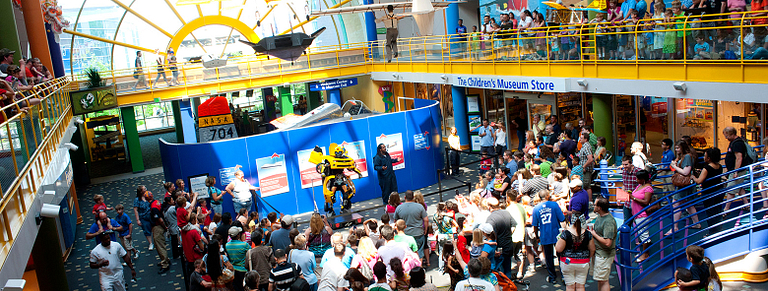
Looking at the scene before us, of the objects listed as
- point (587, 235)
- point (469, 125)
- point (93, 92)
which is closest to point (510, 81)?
point (469, 125)

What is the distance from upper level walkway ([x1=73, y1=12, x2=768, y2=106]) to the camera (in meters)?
9.58

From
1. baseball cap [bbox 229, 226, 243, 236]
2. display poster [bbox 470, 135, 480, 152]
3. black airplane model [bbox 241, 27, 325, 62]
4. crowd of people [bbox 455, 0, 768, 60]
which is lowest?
display poster [bbox 470, 135, 480, 152]

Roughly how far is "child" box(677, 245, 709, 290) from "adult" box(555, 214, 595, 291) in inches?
53.8

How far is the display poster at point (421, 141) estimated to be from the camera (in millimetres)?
14828

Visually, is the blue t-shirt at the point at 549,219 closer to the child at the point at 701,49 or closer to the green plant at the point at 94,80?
the child at the point at 701,49

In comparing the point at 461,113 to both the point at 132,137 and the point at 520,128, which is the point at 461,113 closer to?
the point at 520,128

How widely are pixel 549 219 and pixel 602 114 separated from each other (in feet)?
21.1

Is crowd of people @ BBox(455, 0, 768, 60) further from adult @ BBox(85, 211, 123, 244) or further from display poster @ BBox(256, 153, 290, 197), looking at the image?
adult @ BBox(85, 211, 123, 244)

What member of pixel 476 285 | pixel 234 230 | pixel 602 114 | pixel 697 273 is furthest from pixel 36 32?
pixel 697 273

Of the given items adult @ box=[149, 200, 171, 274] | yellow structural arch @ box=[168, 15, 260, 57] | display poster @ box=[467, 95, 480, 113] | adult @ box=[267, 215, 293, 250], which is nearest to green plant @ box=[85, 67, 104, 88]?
yellow structural arch @ box=[168, 15, 260, 57]

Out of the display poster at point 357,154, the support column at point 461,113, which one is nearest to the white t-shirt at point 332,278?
the display poster at point 357,154

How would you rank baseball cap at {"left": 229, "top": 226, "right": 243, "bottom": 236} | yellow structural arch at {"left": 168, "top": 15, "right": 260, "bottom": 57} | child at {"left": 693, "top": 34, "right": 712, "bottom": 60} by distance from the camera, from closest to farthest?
baseball cap at {"left": 229, "top": 226, "right": 243, "bottom": 236} < child at {"left": 693, "top": 34, "right": 712, "bottom": 60} < yellow structural arch at {"left": 168, "top": 15, "right": 260, "bottom": 57}

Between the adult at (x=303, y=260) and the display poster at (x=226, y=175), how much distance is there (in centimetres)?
599

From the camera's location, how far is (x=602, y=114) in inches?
530
